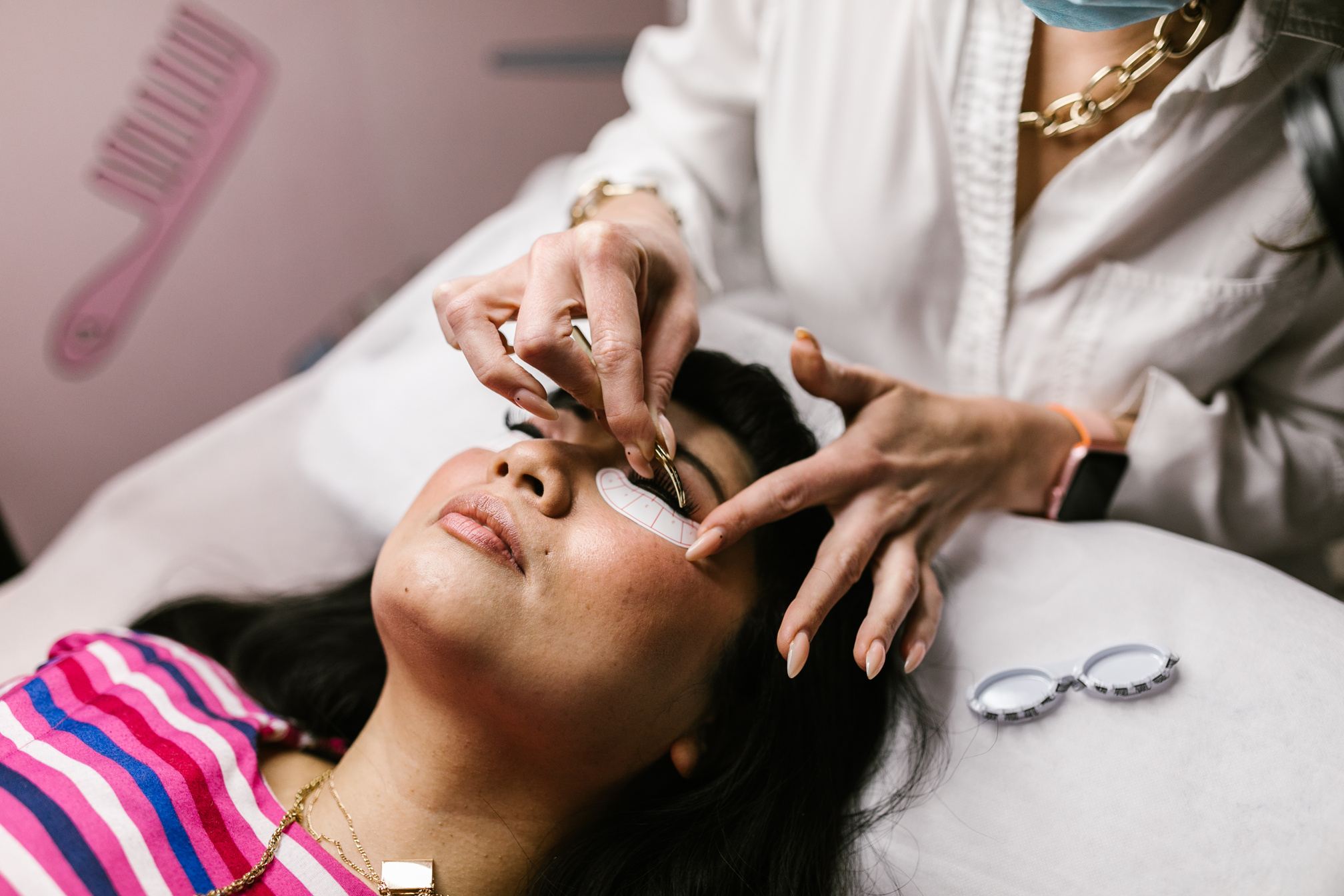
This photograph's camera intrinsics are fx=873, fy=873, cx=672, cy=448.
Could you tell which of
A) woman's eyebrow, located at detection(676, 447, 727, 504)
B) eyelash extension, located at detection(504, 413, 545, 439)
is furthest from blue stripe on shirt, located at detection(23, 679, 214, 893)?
woman's eyebrow, located at detection(676, 447, 727, 504)

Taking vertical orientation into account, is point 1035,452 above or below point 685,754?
above

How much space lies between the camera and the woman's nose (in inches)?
34.4

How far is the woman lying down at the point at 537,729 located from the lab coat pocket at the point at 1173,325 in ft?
1.42

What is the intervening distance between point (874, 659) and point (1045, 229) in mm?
657

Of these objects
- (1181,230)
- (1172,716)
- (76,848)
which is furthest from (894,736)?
(76,848)

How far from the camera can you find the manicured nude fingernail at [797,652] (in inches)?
31.3

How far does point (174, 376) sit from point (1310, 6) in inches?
88.2

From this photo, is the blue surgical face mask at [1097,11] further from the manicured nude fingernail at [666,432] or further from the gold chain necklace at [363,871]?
the gold chain necklace at [363,871]

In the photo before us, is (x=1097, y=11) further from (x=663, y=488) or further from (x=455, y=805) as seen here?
(x=455, y=805)

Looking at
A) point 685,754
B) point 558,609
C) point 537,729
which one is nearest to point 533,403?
point 558,609

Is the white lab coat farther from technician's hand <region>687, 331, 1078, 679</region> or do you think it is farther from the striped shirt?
the striped shirt

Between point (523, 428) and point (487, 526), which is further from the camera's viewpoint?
point (523, 428)

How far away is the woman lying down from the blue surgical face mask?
0.50 metres

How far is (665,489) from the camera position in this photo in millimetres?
924
